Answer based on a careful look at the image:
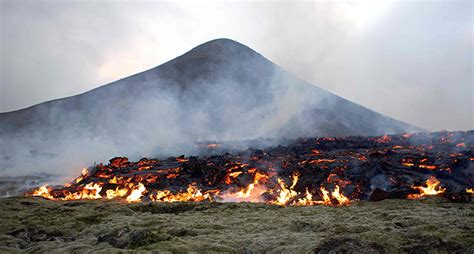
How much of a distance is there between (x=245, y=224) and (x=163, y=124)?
77.5 metres

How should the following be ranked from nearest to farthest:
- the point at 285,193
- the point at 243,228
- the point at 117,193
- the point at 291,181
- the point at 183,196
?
the point at 243,228, the point at 285,193, the point at 183,196, the point at 291,181, the point at 117,193

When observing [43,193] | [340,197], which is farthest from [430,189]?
[43,193]

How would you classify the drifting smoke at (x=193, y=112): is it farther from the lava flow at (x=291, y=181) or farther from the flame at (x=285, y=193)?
the flame at (x=285, y=193)

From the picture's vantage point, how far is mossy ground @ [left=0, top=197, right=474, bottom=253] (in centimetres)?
995

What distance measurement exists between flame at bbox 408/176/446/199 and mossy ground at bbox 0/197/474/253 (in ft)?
5.18

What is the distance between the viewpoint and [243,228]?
13.5m

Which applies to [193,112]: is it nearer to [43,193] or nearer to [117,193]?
[43,193]

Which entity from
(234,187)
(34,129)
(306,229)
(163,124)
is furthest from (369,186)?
(34,129)

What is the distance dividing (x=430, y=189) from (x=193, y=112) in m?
90.4

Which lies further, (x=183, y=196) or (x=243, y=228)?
(x=183, y=196)

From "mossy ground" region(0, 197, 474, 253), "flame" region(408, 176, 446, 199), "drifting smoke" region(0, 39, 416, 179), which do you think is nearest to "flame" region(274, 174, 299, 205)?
"mossy ground" region(0, 197, 474, 253)

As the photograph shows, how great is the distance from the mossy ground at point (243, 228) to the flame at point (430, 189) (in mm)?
1579

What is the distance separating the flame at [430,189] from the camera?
60.7 feet

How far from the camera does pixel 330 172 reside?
24.0 metres
